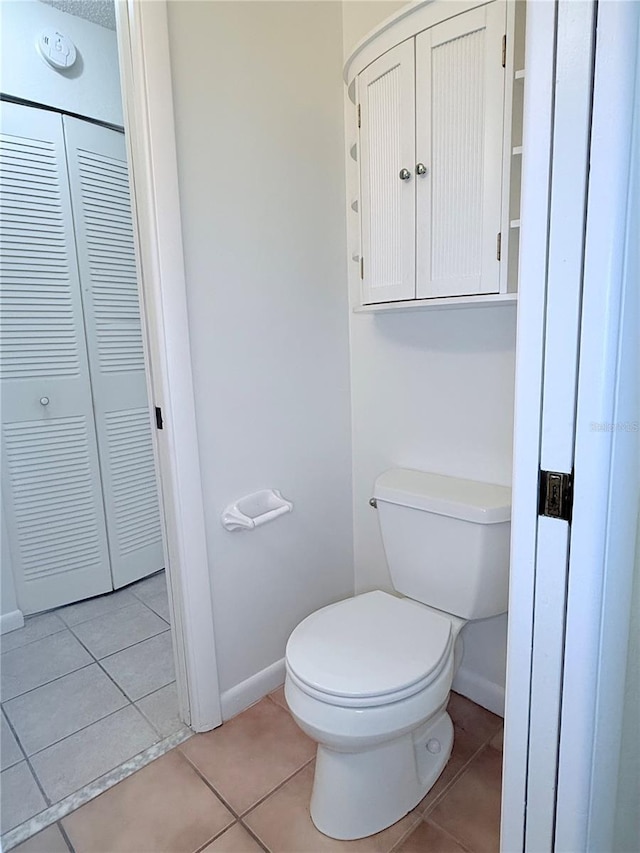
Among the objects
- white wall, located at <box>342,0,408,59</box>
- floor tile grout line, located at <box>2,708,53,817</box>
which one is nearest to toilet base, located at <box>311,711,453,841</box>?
floor tile grout line, located at <box>2,708,53,817</box>

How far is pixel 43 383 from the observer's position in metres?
2.05

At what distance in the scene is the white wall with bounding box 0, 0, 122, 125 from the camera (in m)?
1.80

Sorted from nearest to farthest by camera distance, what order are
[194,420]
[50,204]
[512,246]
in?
[512,246] < [194,420] < [50,204]

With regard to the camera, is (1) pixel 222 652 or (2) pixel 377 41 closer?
(2) pixel 377 41

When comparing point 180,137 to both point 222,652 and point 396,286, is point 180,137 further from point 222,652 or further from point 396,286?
point 222,652

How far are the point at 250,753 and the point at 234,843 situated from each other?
0.87 ft

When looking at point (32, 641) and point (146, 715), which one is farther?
point (32, 641)

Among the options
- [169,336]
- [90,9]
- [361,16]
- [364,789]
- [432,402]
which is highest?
[90,9]

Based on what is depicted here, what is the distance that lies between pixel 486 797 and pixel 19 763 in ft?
4.28

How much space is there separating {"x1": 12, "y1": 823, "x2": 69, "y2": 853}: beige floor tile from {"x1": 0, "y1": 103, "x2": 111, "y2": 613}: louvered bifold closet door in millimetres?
1109

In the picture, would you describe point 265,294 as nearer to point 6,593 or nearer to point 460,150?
point 460,150

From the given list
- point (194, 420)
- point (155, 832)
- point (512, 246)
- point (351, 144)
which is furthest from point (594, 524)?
point (351, 144)

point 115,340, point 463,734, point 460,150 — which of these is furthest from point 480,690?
point 115,340

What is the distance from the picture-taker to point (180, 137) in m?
1.28
